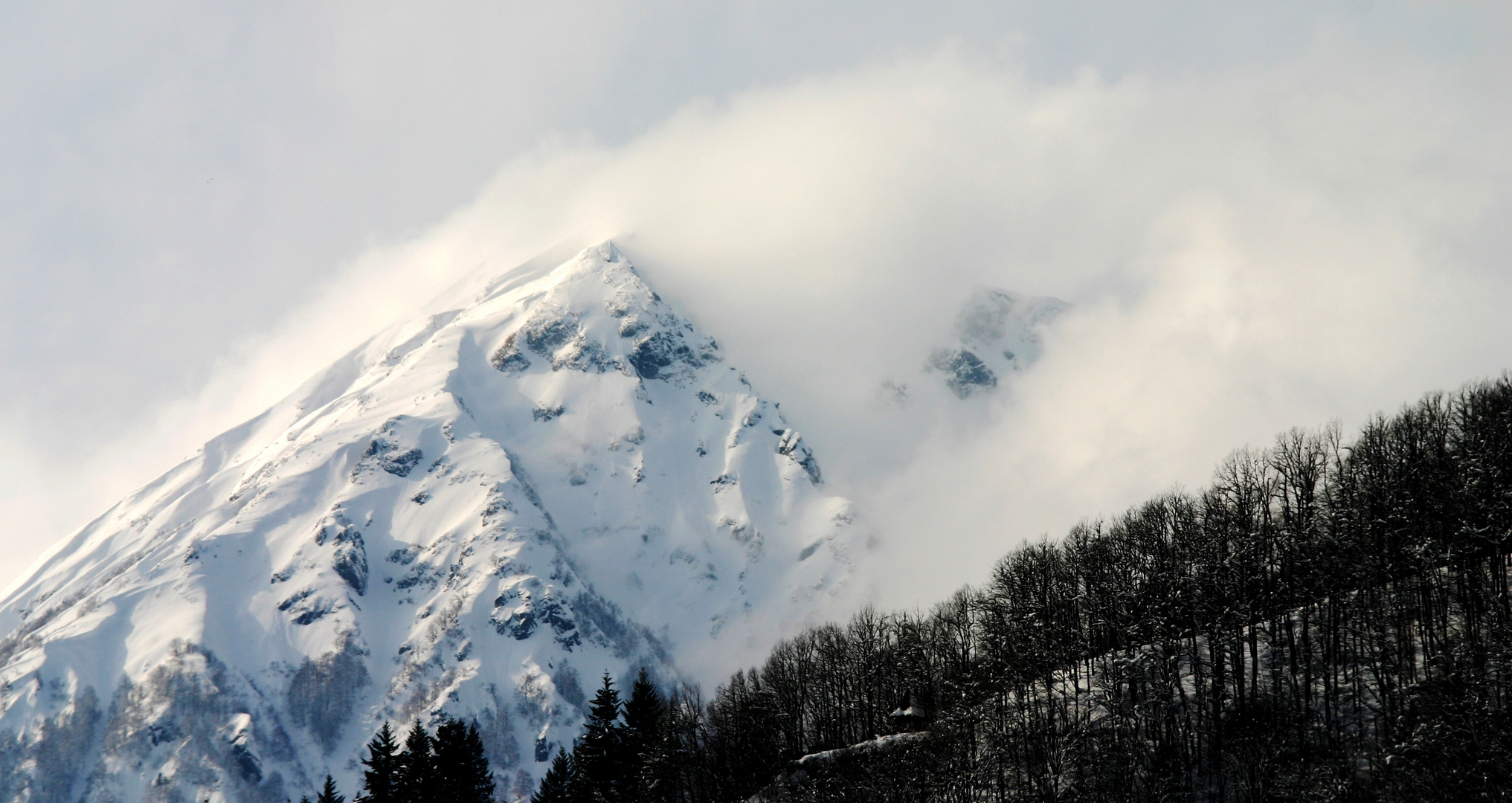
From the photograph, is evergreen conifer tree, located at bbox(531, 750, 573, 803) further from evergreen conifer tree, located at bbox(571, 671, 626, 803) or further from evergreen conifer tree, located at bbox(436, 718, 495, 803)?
evergreen conifer tree, located at bbox(436, 718, 495, 803)

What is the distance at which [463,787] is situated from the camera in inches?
3250

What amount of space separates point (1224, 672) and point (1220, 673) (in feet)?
11.1

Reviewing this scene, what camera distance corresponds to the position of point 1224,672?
76062 millimetres

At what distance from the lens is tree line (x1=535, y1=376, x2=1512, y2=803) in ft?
203

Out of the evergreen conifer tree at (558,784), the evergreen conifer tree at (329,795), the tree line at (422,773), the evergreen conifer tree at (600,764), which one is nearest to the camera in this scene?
the tree line at (422,773)

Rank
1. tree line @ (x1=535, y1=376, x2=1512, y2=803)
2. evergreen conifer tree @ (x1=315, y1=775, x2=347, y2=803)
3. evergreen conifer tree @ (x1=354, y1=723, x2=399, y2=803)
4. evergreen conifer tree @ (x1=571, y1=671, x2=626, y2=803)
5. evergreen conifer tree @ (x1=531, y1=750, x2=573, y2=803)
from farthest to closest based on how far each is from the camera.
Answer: evergreen conifer tree @ (x1=531, y1=750, x2=573, y2=803)
evergreen conifer tree @ (x1=571, y1=671, x2=626, y2=803)
evergreen conifer tree @ (x1=315, y1=775, x2=347, y2=803)
evergreen conifer tree @ (x1=354, y1=723, x2=399, y2=803)
tree line @ (x1=535, y1=376, x2=1512, y2=803)

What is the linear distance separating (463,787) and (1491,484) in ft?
270

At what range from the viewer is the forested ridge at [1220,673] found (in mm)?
61969

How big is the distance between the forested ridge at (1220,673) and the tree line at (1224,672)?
252mm

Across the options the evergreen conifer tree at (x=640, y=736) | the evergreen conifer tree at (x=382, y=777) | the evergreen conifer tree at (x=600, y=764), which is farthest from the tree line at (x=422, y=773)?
the evergreen conifer tree at (x=640, y=736)

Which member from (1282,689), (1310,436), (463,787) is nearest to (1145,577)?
(1282,689)

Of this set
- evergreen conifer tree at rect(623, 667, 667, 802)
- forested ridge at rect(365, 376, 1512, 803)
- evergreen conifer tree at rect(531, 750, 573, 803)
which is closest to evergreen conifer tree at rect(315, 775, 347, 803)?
evergreen conifer tree at rect(531, 750, 573, 803)

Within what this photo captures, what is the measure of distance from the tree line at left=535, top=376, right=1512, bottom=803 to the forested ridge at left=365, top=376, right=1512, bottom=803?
9.9 inches

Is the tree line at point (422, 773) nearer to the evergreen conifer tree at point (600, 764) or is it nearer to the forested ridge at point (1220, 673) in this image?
the forested ridge at point (1220, 673)
